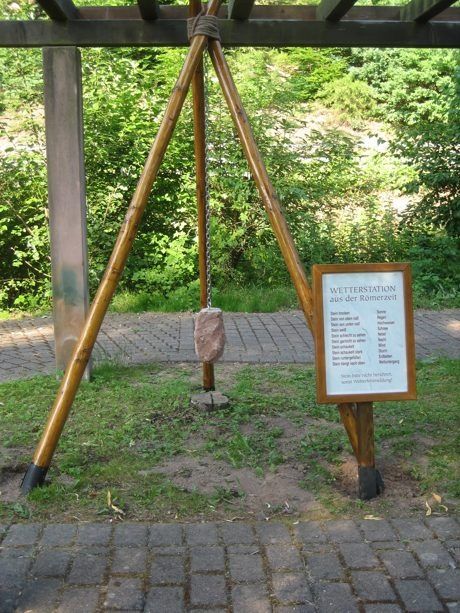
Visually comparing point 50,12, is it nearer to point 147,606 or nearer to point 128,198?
point 147,606

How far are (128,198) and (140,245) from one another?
0.82m

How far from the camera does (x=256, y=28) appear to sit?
17.9 feet

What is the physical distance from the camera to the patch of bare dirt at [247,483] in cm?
379

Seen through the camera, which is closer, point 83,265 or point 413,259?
point 83,265

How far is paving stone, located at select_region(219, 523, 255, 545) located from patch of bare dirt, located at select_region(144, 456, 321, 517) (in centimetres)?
18

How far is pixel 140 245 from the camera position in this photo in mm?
11578

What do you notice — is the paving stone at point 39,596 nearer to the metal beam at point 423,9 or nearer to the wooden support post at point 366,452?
the wooden support post at point 366,452

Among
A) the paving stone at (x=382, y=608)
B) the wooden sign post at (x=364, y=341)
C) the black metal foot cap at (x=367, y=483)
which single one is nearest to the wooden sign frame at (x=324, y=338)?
the wooden sign post at (x=364, y=341)

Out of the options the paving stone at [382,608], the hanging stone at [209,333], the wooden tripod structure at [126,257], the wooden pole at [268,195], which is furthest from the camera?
the hanging stone at [209,333]

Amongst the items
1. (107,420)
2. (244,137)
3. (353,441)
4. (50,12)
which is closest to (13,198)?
(50,12)

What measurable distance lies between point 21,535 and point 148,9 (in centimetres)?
367

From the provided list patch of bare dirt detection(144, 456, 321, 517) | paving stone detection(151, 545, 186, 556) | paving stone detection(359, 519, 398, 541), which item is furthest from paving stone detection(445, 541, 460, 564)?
paving stone detection(151, 545, 186, 556)

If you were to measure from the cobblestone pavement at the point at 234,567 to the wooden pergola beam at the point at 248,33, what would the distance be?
3.56 metres

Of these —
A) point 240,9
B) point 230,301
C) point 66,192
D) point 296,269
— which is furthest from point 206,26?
point 230,301
